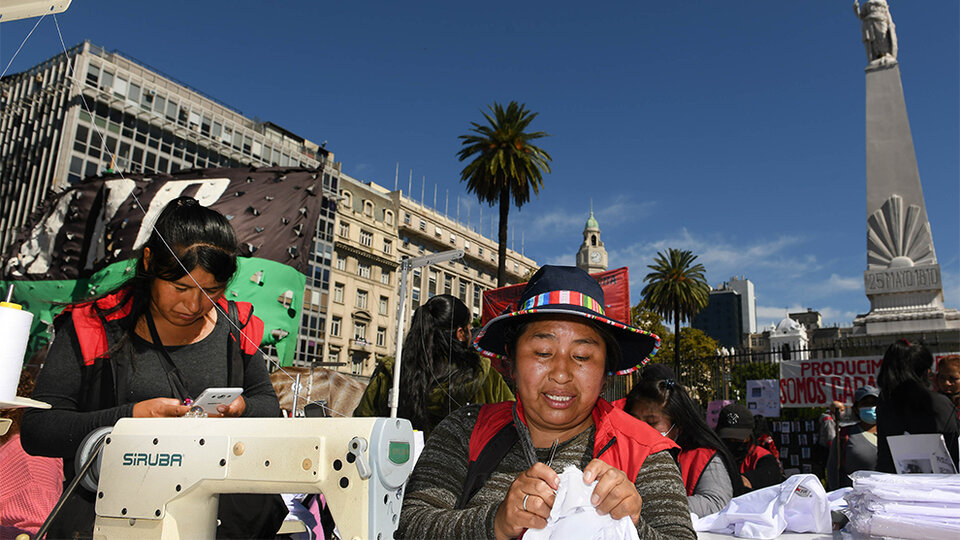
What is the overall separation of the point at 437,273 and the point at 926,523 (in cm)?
6337

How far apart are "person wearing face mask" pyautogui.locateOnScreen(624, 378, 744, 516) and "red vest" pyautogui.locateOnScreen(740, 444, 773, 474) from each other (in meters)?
1.64

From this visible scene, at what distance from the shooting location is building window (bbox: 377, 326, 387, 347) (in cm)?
5649

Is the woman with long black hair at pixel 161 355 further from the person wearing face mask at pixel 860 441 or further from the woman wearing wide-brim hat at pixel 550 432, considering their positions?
the person wearing face mask at pixel 860 441

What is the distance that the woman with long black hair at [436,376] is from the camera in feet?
12.9

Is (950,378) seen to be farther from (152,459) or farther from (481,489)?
(152,459)

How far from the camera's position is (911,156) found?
20281mm

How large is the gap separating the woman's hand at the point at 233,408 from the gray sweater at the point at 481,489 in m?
0.69

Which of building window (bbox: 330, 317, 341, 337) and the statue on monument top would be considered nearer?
the statue on monument top

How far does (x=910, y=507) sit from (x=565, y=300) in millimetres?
1399

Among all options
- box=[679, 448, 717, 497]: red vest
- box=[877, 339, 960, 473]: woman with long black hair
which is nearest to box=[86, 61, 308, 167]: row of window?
box=[679, 448, 717, 497]: red vest

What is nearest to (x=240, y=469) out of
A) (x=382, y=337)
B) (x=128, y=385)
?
(x=128, y=385)

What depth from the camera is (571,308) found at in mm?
1919

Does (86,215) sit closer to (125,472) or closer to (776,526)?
(125,472)

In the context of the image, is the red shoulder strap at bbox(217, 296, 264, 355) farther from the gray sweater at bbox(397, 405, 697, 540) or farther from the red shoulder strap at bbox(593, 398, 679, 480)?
the red shoulder strap at bbox(593, 398, 679, 480)
